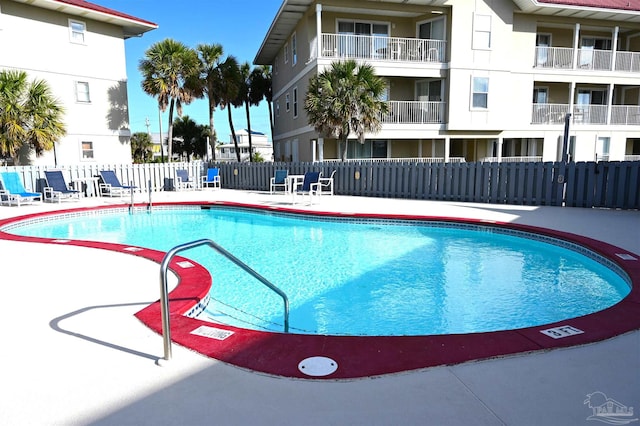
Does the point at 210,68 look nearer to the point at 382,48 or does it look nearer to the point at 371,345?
the point at 382,48

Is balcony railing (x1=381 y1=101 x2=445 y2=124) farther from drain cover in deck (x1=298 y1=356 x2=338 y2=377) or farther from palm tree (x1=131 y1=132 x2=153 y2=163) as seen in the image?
palm tree (x1=131 y1=132 x2=153 y2=163)

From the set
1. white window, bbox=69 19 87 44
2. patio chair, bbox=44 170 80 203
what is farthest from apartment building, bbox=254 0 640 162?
patio chair, bbox=44 170 80 203

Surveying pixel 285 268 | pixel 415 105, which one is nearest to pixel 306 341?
pixel 285 268

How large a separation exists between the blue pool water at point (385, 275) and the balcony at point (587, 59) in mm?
16033

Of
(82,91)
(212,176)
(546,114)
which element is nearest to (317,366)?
(212,176)

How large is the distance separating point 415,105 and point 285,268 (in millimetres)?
14283

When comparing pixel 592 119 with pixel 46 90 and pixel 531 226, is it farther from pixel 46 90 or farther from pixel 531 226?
pixel 46 90

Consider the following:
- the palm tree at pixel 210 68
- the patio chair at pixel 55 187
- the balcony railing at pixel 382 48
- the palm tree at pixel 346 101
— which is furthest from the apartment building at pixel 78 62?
the palm tree at pixel 346 101

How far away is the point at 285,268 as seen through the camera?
6.98 metres

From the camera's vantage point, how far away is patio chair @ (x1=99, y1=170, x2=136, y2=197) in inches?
609

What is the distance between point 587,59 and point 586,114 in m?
3.03

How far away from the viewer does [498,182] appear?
12.5 metres

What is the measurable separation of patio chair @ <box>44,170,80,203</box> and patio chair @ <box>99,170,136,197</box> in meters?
1.44

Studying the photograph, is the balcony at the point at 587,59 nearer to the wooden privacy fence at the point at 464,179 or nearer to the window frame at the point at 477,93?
the window frame at the point at 477,93
